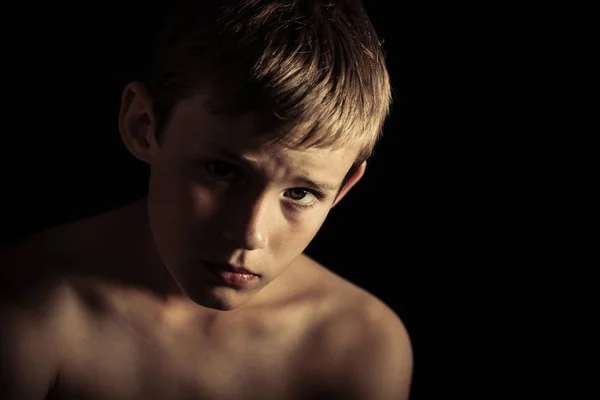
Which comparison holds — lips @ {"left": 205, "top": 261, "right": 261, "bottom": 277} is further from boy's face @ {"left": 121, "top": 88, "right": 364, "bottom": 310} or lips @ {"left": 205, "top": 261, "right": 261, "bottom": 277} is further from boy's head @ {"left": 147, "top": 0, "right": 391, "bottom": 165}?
boy's head @ {"left": 147, "top": 0, "right": 391, "bottom": 165}

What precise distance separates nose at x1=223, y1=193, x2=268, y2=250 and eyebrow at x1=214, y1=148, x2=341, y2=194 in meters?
0.05

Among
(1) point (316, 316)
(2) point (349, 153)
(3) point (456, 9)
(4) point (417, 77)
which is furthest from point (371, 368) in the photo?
(3) point (456, 9)

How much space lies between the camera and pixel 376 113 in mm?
990

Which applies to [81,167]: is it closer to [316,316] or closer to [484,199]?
[316,316]

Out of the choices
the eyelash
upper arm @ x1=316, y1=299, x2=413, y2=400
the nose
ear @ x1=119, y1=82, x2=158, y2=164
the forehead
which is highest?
ear @ x1=119, y1=82, x2=158, y2=164

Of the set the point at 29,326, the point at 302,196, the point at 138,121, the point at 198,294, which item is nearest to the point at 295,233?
the point at 302,196

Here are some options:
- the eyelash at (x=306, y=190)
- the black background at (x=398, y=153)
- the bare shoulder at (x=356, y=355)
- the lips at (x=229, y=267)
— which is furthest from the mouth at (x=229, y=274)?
the black background at (x=398, y=153)

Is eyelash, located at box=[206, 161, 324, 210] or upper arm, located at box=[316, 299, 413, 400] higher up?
eyelash, located at box=[206, 161, 324, 210]

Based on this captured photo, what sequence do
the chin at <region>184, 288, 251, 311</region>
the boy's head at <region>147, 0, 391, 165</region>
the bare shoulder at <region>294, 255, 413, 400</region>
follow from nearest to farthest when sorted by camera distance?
the boy's head at <region>147, 0, 391, 165</region>
the chin at <region>184, 288, 251, 311</region>
the bare shoulder at <region>294, 255, 413, 400</region>

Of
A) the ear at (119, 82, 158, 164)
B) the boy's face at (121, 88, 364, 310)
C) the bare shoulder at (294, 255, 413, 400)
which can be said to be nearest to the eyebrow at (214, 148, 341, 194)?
the boy's face at (121, 88, 364, 310)

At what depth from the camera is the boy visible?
920 mm

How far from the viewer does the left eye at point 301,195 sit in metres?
0.99

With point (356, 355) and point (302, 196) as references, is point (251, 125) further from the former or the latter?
point (356, 355)

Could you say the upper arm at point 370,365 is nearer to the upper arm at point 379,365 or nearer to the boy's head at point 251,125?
the upper arm at point 379,365
